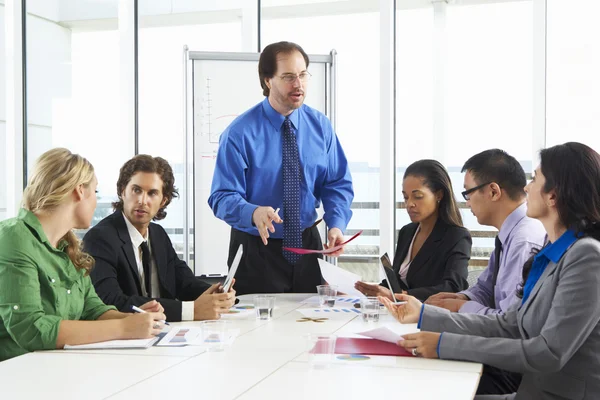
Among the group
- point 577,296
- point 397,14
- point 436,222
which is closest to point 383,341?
point 577,296

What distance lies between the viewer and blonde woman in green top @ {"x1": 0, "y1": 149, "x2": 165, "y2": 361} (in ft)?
6.42

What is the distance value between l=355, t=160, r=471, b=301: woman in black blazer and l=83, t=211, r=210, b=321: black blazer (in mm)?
965

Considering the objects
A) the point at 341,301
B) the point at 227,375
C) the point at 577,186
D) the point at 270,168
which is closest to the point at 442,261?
the point at 341,301

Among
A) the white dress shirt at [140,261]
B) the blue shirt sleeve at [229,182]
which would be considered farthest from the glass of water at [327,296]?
the white dress shirt at [140,261]

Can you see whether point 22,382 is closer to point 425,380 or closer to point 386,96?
point 425,380

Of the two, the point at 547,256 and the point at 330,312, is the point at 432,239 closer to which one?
the point at 330,312

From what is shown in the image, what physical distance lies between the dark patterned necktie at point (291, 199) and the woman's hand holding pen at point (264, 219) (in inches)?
12.9

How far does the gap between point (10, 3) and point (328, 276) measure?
481cm

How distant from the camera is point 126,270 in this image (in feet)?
9.15

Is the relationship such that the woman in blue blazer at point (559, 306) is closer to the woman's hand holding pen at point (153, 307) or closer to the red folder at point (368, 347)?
the red folder at point (368, 347)

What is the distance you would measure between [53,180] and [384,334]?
116cm

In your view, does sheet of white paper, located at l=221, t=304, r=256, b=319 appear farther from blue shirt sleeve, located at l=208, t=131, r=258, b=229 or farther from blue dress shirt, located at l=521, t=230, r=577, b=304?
blue dress shirt, located at l=521, t=230, r=577, b=304

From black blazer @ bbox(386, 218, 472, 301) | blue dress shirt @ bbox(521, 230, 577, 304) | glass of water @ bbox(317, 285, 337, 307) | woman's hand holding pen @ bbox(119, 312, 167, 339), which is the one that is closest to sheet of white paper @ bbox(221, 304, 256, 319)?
glass of water @ bbox(317, 285, 337, 307)

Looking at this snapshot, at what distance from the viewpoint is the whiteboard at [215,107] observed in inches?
194
